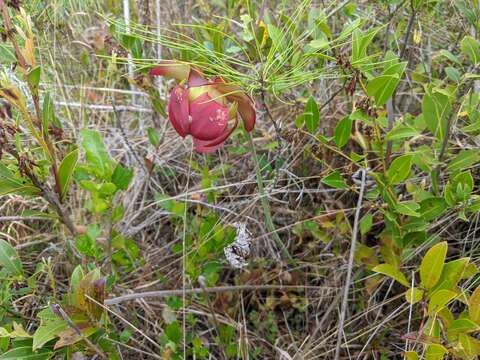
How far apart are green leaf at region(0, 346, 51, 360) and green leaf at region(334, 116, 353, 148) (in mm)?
749

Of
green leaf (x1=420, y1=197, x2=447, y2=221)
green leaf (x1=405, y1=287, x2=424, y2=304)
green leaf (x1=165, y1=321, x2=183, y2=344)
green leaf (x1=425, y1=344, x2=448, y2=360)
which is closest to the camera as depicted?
green leaf (x1=425, y1=344, x2=448, y2=360)

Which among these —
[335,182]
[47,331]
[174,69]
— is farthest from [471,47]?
[47,331]

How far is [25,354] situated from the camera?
3.57 feet

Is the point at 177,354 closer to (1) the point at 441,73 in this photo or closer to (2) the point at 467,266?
(2) the point at 467,266

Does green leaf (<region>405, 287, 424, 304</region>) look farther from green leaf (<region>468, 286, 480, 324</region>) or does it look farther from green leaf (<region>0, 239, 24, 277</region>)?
green leaf (<region>0, 239, 24, 277</region>)

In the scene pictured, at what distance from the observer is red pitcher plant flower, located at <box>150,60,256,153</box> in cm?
100

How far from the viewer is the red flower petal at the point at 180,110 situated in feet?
3.27

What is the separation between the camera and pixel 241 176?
169 cm

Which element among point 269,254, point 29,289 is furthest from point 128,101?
point 29,289

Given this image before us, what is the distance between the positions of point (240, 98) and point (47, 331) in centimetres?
56

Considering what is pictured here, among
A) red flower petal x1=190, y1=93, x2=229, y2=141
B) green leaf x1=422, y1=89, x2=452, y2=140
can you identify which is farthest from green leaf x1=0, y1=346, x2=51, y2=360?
green leaf x1=422, y1=89, x2=452, y2=140

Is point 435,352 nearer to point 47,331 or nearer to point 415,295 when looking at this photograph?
point 415,295

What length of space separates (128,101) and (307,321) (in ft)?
3.35

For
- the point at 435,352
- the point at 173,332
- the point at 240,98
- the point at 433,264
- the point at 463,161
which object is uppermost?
the point at 240,98
